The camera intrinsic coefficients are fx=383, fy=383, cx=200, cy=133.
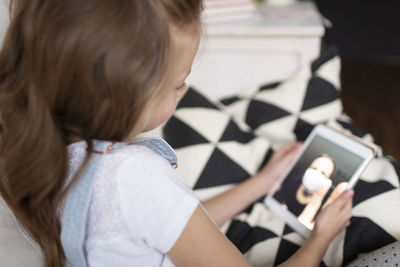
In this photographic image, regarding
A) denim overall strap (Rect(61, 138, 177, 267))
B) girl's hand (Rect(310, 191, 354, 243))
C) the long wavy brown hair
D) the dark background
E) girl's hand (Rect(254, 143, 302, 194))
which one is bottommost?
the dark background

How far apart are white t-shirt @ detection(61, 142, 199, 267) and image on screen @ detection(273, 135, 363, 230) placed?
39 centimetres

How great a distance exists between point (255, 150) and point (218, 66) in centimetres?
46

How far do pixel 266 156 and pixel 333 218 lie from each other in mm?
337

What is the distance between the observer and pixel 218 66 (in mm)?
1396

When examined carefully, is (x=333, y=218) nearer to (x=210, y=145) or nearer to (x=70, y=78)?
(x=210, y=145)

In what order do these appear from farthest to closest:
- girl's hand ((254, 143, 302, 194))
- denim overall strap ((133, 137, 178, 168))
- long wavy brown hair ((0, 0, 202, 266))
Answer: girl's hand ((254, 143, 302, 194)) < denim overall strap ((133, 137, 178, 168)) < long wavy brown hair ((0, 0, 202, 266))

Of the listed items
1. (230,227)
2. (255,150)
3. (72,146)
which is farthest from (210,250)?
(255,150)

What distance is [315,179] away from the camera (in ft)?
2.75

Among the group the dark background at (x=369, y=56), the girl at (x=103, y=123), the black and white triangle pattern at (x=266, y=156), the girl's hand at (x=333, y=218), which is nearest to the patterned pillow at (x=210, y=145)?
the black and white triangle pattern at (x=266, y=156)

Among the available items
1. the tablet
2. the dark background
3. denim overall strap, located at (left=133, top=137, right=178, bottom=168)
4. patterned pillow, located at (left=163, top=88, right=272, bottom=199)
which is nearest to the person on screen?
the tablet

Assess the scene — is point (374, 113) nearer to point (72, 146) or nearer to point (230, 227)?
point (230, 227)

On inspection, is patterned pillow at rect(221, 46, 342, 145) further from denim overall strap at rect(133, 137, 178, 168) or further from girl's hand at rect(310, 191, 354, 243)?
denim overall strap at rect(133, 137, 178, 168)

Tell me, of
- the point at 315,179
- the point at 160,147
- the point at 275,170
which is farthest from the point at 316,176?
the point at 160,147

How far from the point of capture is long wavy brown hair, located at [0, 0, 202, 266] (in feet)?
1.46
